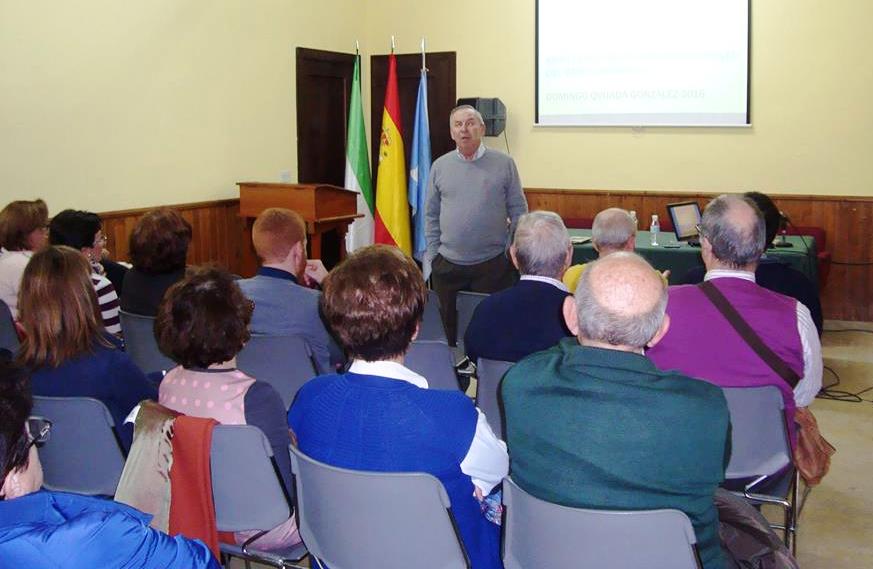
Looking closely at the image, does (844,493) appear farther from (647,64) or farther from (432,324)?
(647,64)

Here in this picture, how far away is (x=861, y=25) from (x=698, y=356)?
546 cm

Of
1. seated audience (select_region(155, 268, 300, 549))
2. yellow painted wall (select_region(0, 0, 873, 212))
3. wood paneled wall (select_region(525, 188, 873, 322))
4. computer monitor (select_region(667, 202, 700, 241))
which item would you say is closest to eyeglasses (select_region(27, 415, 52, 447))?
seated audience (select_region(155, 268, 300, 549))

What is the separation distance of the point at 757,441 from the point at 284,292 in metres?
1.75

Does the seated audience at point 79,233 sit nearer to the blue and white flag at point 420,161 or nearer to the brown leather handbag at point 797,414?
the brown leather handbag at point 797,414

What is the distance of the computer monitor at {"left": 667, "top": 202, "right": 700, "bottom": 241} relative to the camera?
6.46m

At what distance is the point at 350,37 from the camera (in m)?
8.73

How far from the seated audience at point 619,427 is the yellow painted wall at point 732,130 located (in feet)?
19.8

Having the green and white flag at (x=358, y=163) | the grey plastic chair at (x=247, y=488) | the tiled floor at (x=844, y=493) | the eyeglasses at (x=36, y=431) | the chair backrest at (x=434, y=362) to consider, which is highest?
the green and white flag at (x=358, y=163)

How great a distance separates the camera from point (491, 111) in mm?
8227

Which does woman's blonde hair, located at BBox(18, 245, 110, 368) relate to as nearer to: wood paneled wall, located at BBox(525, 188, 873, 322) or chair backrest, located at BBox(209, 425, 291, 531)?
chair backrest, located at BBox(209, 425, 291, 531)

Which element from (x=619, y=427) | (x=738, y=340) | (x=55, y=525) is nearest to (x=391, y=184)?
(x=738, y=340)

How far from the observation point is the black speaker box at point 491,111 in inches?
323

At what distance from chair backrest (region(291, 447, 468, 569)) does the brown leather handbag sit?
3.88 ft

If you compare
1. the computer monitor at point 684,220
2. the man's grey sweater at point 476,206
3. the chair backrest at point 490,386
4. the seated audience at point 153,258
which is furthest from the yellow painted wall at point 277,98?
the chair backrest at point 490,386
